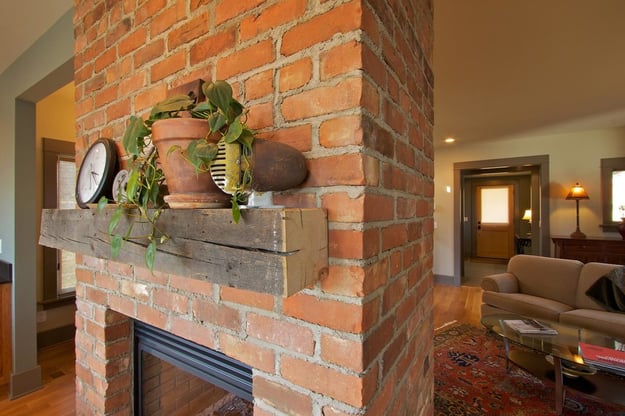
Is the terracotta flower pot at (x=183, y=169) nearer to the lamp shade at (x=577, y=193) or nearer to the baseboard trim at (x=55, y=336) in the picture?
the baseboard trim at (x=55, y=336)

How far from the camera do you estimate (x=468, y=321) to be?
Result: 356cm

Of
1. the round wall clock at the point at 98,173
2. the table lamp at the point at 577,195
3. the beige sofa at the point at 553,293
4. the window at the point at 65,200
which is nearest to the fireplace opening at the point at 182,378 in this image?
the round wall clock at the point at 98,173

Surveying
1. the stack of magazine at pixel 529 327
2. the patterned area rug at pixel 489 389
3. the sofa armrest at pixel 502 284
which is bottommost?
the patterned area rug at pixel 489 389

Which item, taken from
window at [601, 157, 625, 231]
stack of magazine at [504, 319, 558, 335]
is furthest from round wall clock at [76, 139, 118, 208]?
window at [601, 157, 625, 231]

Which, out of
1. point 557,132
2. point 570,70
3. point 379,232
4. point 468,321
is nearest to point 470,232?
point 557,132

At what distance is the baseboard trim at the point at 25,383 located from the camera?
7.41ft

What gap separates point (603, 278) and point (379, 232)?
125 inches

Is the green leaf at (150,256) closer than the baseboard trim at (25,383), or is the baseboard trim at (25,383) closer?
the green leaf at (150,256)

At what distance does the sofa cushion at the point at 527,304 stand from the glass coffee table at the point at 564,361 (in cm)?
35

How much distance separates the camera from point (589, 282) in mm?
2799

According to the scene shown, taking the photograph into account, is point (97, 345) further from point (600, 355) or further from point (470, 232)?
point (470, 232)

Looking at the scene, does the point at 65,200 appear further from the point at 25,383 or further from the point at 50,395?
the point at 50,395

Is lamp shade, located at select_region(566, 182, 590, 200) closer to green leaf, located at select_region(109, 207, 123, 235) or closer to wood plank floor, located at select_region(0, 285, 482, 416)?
wood plank floor, located at select_region(0, 285, 482, 416)

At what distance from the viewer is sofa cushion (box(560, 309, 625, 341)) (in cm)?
233
